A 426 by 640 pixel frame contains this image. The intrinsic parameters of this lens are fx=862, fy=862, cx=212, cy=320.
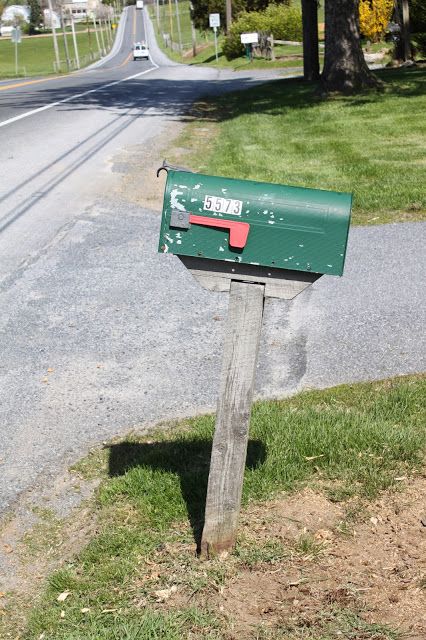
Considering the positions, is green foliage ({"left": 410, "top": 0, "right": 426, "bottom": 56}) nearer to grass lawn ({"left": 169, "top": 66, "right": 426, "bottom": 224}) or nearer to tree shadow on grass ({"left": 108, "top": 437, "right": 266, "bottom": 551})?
grass lawn ({"left": 169, "top": 66, "right": 426, "bottom": 224})

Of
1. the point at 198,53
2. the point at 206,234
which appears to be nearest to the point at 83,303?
the point at 206,234

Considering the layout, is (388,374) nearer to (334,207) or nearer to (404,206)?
(334,207)

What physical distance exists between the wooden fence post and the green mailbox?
0.52 feet

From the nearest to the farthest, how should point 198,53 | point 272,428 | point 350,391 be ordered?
point 272,428 → point 350,391 → point 198,53

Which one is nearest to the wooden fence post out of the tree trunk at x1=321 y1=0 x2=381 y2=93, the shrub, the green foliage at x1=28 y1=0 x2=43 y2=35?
the tree trunk at x1=321 y1=0 x2=381 y2=93

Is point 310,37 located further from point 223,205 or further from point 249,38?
point 223,205

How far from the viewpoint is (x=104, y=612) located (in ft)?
10.1

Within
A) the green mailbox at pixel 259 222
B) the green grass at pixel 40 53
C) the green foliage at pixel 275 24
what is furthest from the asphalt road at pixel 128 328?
the green grass at pixel 40 53

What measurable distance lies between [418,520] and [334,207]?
1.35 meters

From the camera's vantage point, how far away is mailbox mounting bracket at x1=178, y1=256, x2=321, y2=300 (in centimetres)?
308

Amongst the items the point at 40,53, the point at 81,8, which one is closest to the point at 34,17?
the point at 81,8

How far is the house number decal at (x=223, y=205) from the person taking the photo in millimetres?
2986

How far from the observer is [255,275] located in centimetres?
309

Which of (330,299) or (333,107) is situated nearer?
(330,299)
